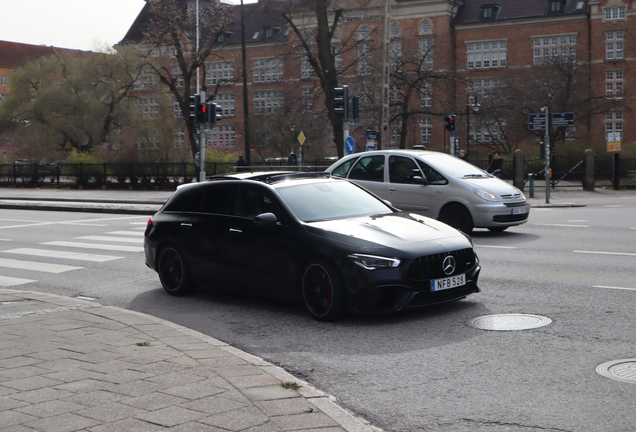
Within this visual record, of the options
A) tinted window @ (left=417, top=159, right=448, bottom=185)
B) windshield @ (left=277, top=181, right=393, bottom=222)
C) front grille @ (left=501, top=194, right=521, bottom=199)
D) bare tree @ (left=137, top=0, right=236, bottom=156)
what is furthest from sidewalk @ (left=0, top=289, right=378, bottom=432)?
bare tree @ (left=137, top=0, right=236, bottom=156)

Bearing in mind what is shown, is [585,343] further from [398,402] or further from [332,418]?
[332,418]

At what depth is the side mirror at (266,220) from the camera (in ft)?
27.0

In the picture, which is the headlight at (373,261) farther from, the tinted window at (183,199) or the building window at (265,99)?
the building window at (265,99)

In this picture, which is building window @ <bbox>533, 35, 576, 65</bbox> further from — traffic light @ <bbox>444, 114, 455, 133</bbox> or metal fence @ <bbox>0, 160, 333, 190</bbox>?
traffic light @ <bbox>444, 114, 455, 133</bbox>

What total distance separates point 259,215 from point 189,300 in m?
1.75

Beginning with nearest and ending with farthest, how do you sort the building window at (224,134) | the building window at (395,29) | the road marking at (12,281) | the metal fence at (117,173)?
the road marking at (12,281) → the metal fence at (117,173) → the building window at (395,29) → the building window at (224,134)

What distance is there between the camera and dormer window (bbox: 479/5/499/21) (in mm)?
75062

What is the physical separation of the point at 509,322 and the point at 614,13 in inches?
2721

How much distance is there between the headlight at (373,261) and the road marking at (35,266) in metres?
6.47

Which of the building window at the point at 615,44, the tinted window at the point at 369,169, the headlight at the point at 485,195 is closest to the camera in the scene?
the headlight at the point at 485,195

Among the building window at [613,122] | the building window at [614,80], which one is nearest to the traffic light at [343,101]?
the building window at [614,80]

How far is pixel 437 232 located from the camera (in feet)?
26.6

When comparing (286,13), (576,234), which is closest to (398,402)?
(576,234)

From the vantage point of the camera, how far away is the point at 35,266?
12.7 meters
